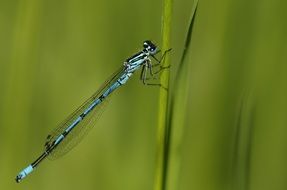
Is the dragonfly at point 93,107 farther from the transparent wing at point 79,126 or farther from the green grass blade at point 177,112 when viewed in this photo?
the green grass blade at point 177,112

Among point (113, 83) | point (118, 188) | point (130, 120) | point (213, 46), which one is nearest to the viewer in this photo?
point (118, 188)

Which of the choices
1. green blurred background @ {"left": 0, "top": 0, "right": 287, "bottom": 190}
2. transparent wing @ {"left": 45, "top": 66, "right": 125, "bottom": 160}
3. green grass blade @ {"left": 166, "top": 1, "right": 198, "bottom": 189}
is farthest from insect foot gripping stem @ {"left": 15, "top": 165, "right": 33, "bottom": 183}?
green grass blade @ {"left": 166, "top": 1, "right": 198, "bottom": 189}

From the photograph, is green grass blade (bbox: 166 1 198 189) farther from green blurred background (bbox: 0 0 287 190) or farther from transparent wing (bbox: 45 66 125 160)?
transparent wing (bbox: 45 66 125 160)

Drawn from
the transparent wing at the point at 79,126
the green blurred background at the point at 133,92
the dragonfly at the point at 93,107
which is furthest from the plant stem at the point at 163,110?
the transparent wing at the point at 79,126

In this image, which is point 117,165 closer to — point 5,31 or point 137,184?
point 137,184

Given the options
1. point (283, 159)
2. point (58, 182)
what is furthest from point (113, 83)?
point (283, 159)

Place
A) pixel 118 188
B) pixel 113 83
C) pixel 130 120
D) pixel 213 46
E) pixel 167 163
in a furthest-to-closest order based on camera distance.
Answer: pixel 113 83
pixel 213 46
pixel 130 120
pixel 118 188
pixel 167 163

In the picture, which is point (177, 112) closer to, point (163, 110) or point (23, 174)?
point (163, 110)

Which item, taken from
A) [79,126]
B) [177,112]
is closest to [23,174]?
[79,126]
